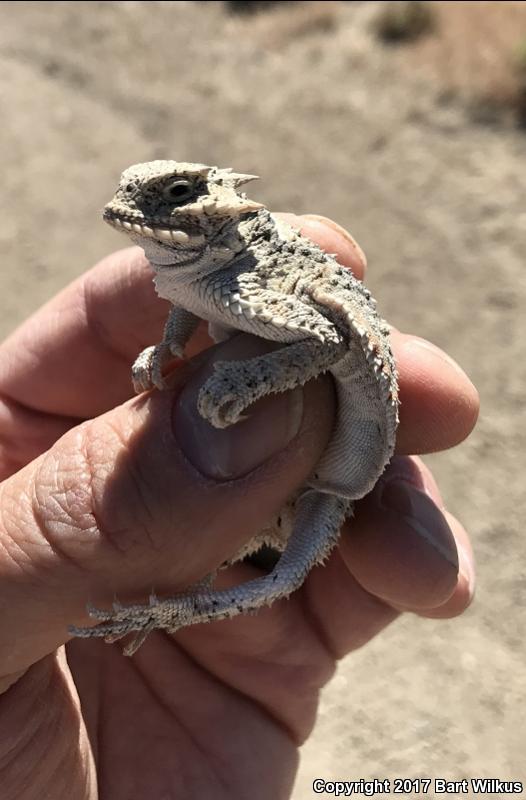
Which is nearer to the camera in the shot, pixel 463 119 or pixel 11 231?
pixel 11 231

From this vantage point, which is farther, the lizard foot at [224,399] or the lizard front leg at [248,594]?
the lizard front leg at [248,594]

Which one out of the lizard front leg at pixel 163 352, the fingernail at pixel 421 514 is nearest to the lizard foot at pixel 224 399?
the lizard front leg at pixel 163 352

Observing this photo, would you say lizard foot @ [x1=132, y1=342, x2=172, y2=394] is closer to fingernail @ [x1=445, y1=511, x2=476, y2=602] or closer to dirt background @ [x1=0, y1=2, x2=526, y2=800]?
fingernail @ [x1=445, y1=511, x2=476, y2=602]

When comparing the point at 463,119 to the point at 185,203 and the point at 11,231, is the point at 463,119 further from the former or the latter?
the point at 185,203

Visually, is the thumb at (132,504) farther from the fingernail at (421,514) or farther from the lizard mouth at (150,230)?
the fingernail at (421,514)

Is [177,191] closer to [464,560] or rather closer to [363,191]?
[464,560]

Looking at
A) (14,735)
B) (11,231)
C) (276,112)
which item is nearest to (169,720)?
(14,735)
